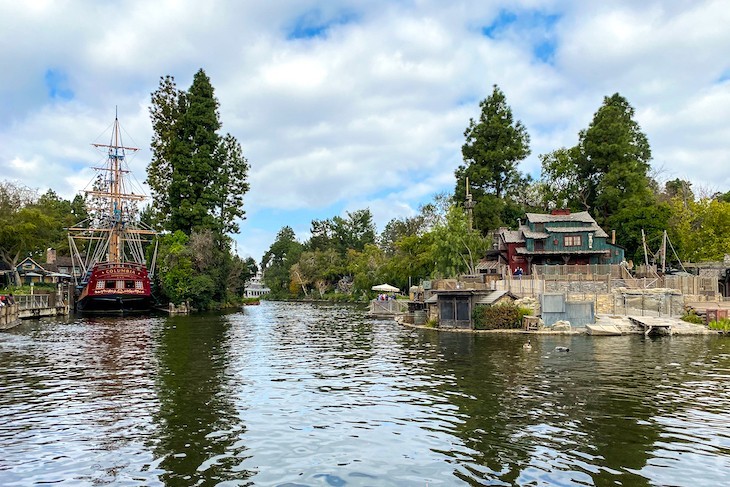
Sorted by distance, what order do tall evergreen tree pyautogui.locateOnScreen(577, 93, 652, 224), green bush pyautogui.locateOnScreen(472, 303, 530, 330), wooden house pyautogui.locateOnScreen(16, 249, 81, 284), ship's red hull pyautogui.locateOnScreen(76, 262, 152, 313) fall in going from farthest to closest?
wooden house pyautogui.locateOnScreen(16, 249, 81, 284) < tall evergreen tree pyautogui.locateOnScreen(577, 93, 652, 224) < ship's red hull pyautogui.locateOnScreen(76, 262, 152, 313) < green bush pyautogui.locateOnScreen(472, 303, 530, 330)

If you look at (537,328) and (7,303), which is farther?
(7,303)

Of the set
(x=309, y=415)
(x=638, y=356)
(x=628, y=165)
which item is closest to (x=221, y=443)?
(x=309, y=415)

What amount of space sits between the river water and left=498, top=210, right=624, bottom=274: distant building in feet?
115

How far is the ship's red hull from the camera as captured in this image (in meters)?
67.4

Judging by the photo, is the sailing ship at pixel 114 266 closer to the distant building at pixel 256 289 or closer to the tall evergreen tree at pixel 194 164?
the tall evergreen tree at pixel 194 164

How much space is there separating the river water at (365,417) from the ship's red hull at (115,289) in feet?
124

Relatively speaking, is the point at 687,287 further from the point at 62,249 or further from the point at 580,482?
the point at 62,249

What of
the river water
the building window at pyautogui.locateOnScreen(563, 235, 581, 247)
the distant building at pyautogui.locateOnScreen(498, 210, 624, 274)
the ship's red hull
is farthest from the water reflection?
the building window at pyautogui.locateOnScreen(563, 235, 581, 247)

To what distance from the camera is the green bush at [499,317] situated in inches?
1679

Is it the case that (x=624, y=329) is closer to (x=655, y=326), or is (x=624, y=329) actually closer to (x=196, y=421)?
(x=655, y=326)

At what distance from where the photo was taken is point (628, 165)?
76250mm

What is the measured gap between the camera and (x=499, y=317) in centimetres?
4275

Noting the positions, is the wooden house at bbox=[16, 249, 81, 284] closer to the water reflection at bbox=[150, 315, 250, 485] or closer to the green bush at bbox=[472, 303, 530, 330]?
the water reflection at bbox=[150, 315, 250, 485]

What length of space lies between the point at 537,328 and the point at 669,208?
4017 centimetres
